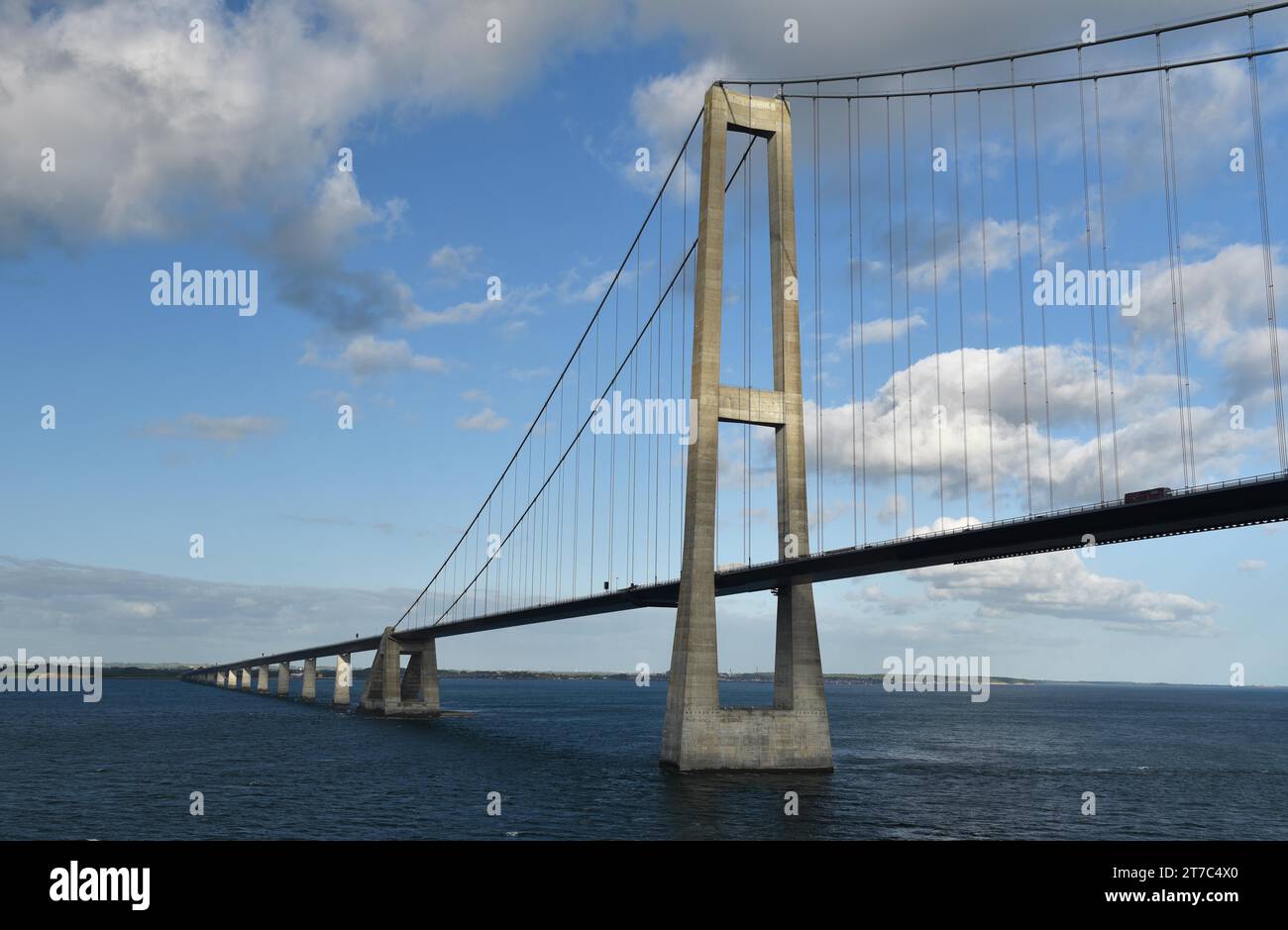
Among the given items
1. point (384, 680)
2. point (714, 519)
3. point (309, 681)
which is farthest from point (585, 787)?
point (309, 681)

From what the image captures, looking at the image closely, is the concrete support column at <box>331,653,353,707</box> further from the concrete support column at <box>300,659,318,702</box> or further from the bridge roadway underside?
the bridge roadway underside

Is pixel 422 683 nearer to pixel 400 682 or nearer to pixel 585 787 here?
pixel 400 682

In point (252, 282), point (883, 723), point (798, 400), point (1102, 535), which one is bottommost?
point (883, 723)

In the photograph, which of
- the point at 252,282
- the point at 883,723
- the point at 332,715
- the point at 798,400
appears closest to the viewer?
the point at 252,282

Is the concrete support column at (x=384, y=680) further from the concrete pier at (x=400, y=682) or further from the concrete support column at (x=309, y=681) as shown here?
the concrete support column at (x=309, y=681)
